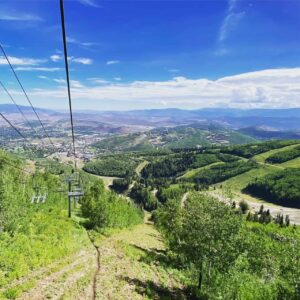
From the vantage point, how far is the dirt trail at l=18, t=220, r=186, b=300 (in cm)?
3596

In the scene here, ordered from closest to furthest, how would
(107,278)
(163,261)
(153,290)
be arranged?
(153,290) < (107,278) < (163,261)

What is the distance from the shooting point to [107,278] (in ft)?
142

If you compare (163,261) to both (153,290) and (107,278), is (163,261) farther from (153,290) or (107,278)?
(107,278)

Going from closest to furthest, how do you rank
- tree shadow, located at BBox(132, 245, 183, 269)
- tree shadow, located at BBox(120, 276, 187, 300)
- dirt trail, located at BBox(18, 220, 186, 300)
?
dirt trail, located at BBox(18, 220, 186, 300) → tree shadow, located at BBox(120, 276, 187, 300) → tree shadow, located at BBox(132, 245, 183, 269)

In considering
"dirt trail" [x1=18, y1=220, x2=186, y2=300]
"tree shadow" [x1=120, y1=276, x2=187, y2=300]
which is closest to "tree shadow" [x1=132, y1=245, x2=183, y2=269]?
"dirt trail" [x1=18, y1=220, x2=186, y2=300]

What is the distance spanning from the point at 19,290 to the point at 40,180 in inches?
3936

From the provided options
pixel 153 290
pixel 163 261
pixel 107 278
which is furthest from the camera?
pixel 163 261

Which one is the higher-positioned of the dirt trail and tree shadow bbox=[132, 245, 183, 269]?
the dirt trail

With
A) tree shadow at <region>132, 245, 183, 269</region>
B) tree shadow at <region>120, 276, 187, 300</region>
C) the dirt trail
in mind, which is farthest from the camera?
tree shadow at <region>132, 245, 183, 269</region>

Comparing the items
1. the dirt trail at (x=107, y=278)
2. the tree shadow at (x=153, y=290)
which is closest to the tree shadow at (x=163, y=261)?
the dirt trail at (x=107, y=278)

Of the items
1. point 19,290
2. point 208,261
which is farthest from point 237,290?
point 19,290

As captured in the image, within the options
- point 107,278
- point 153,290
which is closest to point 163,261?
point 153,290

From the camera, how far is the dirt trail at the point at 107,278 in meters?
36.0

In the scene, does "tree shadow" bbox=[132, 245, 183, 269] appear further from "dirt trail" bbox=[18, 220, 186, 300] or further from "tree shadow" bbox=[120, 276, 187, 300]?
"tree shadow" bbox=[120, 276, 187, 300]
